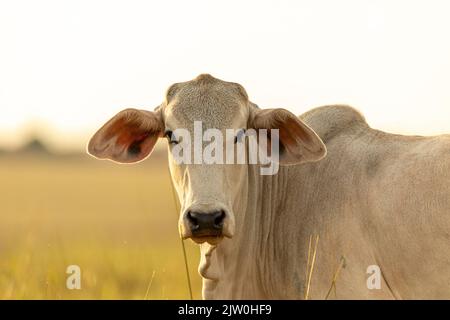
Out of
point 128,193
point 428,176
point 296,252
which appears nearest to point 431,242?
point 428,176

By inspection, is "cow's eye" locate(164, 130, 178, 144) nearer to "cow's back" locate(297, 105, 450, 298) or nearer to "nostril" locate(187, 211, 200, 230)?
"nostril" locate(187, 211, 200, 230)

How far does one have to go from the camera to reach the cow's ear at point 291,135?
26.6ft

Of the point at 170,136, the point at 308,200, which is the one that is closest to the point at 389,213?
the point at 308,200

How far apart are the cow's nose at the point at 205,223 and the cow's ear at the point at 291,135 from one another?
1.26 metres

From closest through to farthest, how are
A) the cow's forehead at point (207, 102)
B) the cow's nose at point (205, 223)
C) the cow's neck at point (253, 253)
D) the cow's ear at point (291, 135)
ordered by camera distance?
the cow's nose at point (205, 223) < the cow's forehead at point (207, 102) < the cow's ear at point (291, 135) < the cow's neck at point (253, 253)

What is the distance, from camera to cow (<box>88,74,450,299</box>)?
7.76 metres

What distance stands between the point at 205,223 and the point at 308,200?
55.9 inches

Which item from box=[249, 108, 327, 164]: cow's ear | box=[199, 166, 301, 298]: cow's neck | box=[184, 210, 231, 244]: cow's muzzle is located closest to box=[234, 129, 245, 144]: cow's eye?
box=[249, 108, 327, 164]: cow's ear

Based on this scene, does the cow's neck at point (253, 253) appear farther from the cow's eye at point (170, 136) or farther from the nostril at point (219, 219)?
the nostril at point (219, 219)

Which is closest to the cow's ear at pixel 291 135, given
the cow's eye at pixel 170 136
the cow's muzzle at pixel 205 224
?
the cow's eye at pixel 170 136
